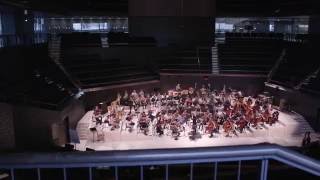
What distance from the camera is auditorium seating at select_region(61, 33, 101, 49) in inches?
1122

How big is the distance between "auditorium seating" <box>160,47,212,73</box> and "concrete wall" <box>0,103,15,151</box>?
51.1 ft

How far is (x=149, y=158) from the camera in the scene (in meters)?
2.30

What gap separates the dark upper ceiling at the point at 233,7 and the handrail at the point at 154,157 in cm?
2897

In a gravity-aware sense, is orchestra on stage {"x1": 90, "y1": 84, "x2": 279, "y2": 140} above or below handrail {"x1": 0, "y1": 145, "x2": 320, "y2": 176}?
below

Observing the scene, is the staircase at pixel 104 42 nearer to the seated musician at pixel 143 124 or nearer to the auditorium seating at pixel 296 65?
the seated musician at pixel 143 124

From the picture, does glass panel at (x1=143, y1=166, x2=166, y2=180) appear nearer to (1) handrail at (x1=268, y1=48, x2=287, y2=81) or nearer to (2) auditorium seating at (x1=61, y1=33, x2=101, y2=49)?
(1) handrail at (x1=268, y1=48, x2=287, y2=81)

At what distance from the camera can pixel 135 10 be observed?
100 feet

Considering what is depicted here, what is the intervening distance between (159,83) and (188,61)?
3.73m

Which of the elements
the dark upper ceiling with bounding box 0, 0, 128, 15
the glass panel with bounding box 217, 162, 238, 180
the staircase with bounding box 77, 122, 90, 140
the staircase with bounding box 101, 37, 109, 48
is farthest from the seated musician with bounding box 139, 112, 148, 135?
the dark upper ceiling with bounding box 0, 0, 128, 15

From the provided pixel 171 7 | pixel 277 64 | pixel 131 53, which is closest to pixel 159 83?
pixel 131 53

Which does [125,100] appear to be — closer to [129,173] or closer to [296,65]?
[296,65]

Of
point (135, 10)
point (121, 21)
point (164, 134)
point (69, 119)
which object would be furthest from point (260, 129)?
point (121, 21)

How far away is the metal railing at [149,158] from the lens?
2223 mm

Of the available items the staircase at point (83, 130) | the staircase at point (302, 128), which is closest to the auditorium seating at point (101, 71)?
the staircase at point (83, 130)
